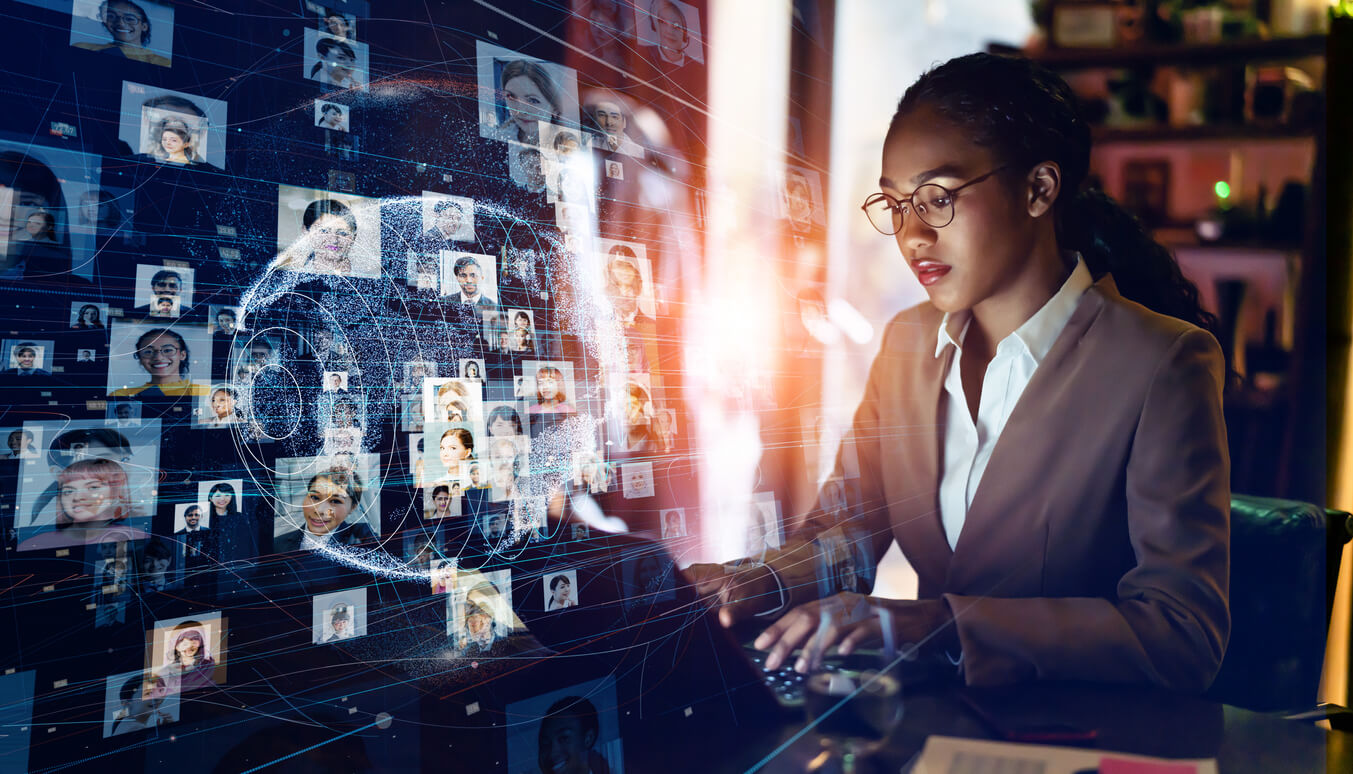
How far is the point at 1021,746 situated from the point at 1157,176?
1177mm

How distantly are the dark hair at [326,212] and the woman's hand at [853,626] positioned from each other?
94cm

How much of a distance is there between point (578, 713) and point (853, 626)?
1.77 feet

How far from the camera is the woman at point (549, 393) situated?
1.03 metres

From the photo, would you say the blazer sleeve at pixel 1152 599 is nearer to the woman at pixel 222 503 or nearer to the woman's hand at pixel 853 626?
the woman's hand at pixel 853 626

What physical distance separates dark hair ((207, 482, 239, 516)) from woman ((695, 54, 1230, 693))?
77 centimetres

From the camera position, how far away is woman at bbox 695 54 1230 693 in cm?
127

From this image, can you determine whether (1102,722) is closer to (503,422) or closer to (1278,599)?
(1278,599)

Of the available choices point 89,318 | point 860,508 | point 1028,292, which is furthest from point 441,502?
point 1028,292

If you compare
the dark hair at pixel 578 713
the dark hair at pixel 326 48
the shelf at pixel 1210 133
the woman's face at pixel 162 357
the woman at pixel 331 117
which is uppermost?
the shelf at pixel 1210 133

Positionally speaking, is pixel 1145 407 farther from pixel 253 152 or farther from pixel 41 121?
pixel 41 121

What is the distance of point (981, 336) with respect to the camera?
1336 mm

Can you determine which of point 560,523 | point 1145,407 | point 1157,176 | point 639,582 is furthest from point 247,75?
point 1157,176

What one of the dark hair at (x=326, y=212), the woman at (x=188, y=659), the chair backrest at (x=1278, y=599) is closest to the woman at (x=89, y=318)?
the dark hair at (x=326, y=212)

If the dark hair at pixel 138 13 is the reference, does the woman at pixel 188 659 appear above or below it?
below
